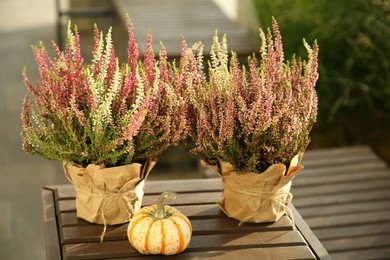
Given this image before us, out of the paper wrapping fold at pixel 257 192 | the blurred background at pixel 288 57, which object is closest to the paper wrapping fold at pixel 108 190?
the paper wrapping fold at pixel 257 192

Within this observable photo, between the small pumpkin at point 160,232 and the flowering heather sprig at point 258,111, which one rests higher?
the flowering heather sprig at point 258,111

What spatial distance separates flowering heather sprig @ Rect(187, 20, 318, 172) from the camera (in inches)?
87.3

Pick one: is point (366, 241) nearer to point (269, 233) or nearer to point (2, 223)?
point (269, 233)

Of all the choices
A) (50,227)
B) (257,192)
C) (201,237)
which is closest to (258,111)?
(257,192)

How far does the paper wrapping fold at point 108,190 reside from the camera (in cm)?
226

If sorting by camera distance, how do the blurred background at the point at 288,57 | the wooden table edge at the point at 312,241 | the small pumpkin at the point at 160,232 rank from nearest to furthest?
the small pumpkin at the point at 160,232, the wooden table edge at the point at 312,241, the blurred background at the point at 288,57

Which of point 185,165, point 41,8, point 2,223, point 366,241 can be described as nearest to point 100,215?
point 366,241

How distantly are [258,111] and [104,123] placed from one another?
0.42 metres

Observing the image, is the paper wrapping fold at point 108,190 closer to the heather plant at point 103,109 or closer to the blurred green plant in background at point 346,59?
the heather plant at point 103,109

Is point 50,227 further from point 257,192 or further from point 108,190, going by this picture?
point 257,192

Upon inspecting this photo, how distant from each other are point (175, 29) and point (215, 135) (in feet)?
9.67

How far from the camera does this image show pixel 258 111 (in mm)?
2240

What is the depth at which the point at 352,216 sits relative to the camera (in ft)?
11.2

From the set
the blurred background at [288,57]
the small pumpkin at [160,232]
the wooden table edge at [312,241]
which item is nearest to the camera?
the small pumpkin at [160,232]
